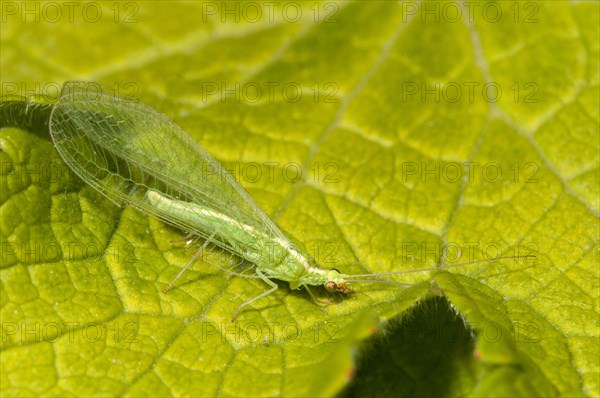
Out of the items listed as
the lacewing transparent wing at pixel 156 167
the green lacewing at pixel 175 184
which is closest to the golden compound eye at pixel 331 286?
the green lacewing at pixel 175 184

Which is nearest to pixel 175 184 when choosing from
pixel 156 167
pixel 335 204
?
pixel 156 167

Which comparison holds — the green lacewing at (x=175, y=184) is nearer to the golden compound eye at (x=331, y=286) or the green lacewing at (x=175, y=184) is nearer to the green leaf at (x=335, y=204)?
the golden compound eye at (x=331, y=286)

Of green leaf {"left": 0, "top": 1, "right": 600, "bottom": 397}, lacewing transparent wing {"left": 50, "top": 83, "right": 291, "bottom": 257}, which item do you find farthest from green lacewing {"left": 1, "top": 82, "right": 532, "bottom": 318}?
green leaf {"left": 0, "top": 1, "right": 600, "bottom": 397}

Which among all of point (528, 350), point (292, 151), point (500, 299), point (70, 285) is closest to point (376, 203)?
point (292, 151)

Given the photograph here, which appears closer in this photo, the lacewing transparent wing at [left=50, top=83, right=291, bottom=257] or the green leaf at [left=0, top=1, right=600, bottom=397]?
the green leaf at [left=0, top=1, right=600, bottom=397]

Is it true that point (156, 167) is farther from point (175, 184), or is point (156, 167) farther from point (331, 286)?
point (331, 286)

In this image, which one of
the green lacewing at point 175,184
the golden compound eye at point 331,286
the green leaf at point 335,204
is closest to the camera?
the green leaf at point 335,204

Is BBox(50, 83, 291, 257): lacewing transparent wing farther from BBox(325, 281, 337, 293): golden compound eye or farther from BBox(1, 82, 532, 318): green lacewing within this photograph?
BBox(325, 281, 337, 293): golden compound eye
